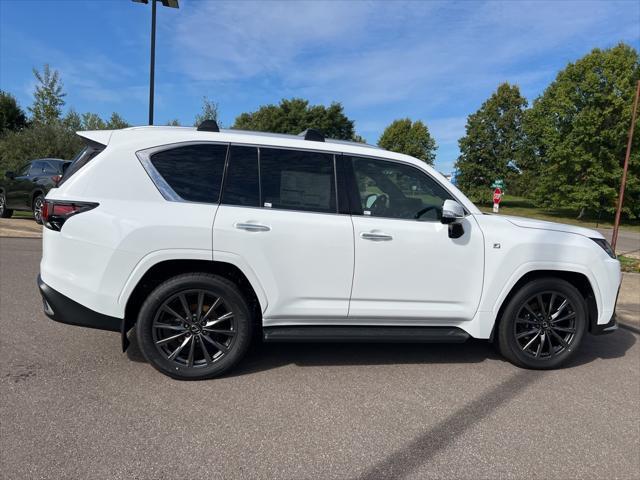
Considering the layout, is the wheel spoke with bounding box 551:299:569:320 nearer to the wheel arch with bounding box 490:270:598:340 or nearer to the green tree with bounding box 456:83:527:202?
the wheel arch with bounding box 490:270:598:340

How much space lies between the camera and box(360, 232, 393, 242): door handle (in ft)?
11.5

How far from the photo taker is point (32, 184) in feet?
39.5

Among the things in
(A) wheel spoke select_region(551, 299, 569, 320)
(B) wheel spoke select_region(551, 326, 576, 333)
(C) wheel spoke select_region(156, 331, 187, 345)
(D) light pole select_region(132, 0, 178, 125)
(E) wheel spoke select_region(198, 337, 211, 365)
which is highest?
(D) light pole select_region(132, 0, 178, 125)

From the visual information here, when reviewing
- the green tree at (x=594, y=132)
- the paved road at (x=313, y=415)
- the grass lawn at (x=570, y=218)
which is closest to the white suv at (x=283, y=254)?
the paved road at (x=313, y=415)

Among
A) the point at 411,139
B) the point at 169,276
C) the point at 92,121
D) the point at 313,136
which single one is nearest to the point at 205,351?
the point at 169,276

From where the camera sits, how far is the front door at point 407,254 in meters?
3.55

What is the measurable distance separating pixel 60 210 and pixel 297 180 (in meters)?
1.78

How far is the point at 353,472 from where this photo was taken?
7.88 ft

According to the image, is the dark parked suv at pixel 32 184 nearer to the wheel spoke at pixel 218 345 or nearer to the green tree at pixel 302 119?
the wheel spoke at pixel 218 345

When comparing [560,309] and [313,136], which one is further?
[560,309]

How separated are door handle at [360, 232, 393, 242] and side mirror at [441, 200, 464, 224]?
1.54 feet

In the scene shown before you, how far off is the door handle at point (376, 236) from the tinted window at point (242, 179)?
0.87 m

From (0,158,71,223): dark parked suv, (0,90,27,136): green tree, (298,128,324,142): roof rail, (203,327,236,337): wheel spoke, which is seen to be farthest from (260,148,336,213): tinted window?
(0,90,27,136): green tree

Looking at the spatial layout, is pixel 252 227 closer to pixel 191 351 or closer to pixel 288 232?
pixel 288 232
